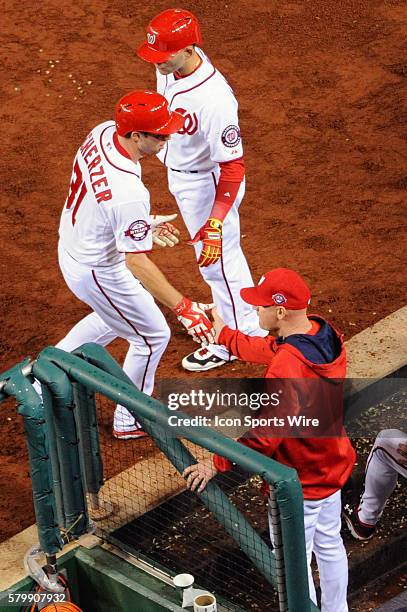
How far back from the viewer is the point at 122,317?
6.82m

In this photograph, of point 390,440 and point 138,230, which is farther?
point 138,230

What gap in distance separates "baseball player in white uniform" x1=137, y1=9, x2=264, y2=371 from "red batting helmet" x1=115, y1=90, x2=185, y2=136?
0.70 m

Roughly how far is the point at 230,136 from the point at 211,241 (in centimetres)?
59

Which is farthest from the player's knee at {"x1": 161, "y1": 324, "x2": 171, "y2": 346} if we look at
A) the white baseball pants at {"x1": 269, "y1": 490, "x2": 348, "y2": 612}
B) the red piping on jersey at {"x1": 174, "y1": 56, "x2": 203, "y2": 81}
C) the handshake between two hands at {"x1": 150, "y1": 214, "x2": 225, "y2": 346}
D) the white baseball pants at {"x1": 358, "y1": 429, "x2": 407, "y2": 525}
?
the white baseball pants at {"x1": 269, "y1": 490, "x2": 348, "y2": 612}

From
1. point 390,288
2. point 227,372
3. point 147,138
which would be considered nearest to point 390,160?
point 390,288

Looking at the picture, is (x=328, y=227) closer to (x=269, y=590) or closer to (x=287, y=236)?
(x=287, y=236)

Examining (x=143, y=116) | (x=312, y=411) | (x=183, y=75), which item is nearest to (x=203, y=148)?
(x=183, y=75)

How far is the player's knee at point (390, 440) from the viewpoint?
6.16 meters

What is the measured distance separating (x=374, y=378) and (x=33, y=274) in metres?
2.71

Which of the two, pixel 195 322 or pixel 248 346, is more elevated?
pixel 248 346

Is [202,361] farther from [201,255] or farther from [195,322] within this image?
[195,322]

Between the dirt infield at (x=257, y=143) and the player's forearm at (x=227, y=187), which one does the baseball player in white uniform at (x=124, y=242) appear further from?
the dirt infield at (x=257, y=143)

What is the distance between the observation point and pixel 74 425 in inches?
210

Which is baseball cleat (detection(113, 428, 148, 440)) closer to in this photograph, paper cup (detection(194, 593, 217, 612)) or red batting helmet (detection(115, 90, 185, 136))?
red batting helmet (detection(115, 90, 185, 136))
